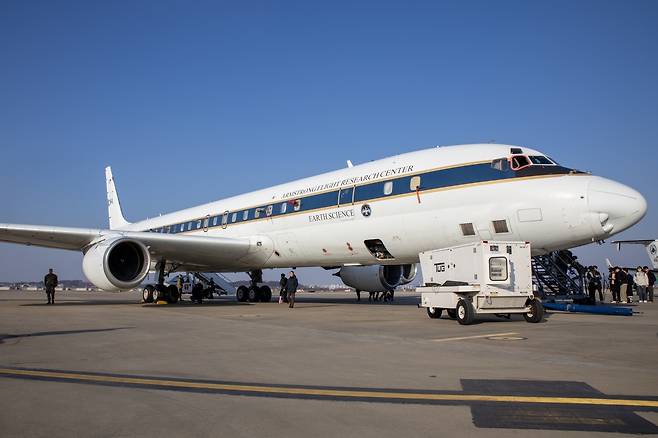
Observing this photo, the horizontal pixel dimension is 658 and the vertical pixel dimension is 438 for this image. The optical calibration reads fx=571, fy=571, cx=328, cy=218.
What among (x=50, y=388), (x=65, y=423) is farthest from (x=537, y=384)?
(x=50, y=388)

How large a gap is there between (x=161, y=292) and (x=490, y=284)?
15.6m

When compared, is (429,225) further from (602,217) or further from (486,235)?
(602,217)

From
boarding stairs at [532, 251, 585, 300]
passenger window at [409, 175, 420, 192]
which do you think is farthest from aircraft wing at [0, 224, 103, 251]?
boarding stairs at [532, 251, 585, 300]

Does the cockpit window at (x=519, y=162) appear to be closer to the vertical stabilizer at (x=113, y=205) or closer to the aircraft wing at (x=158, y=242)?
the aircraft wing at (x=158, y=242)

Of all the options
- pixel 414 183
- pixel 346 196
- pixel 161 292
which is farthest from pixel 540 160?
pixel 161 292

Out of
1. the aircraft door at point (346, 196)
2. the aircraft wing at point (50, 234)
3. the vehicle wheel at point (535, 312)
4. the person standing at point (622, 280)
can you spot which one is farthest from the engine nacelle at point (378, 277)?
the vehicle wheel at point (535, 312)

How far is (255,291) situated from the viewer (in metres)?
26.0

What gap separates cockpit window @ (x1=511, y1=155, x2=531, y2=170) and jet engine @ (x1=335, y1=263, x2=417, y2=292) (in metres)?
9.82

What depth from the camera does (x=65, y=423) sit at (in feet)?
13.6

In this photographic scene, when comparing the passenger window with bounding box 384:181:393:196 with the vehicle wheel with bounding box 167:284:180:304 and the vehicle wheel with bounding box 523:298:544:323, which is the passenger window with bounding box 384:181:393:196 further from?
the vehicle wheel with bounding box 167:284:180:304

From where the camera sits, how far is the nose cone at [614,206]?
1262 cm

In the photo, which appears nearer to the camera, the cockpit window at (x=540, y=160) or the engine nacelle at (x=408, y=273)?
the cockpit window at (x=540, y=160)

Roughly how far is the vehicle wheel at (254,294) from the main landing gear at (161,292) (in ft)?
10.6

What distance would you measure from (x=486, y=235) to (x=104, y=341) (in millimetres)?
9209
